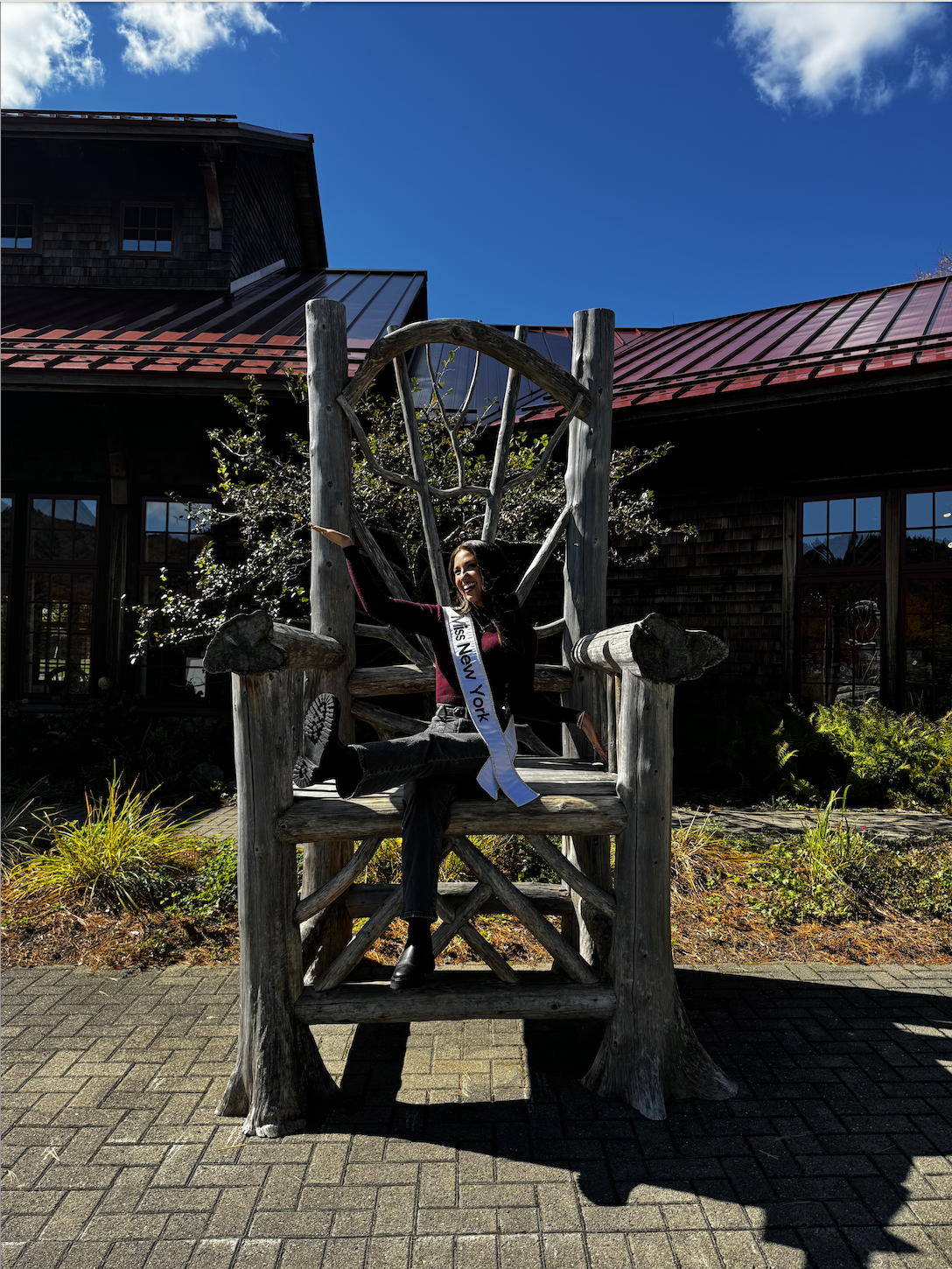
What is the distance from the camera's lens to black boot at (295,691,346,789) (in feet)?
7.38

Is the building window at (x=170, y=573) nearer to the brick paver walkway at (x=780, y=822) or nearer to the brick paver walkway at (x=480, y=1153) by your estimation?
the brick paver walkway at (x=780, y=822)

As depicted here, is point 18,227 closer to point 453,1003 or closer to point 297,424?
point 297,424

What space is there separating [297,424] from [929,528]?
20.9 ft

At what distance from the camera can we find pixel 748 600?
304 inches

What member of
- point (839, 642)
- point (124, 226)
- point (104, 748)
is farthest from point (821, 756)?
point (124, 226)

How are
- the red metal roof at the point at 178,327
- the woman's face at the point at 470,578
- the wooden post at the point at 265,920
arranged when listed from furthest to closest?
the red metal roof at the point at 178,327 → the woman's face at the point at 470,578 → the wooden post at the point at 265,920

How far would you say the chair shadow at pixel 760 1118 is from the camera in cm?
192

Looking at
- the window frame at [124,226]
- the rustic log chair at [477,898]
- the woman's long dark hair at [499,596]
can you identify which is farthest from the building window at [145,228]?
the rustic log chair at [477,898]

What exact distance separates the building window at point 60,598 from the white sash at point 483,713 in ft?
23.6

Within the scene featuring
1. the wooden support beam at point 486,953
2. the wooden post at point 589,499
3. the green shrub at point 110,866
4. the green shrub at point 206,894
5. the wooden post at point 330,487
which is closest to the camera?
the wooden support beam at point 486,953

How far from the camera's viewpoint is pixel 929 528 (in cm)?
700

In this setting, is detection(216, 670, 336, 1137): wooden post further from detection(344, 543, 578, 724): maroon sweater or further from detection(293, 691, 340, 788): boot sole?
detection(344, 543, 578, 724): maroon sweater

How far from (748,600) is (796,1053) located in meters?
5.64

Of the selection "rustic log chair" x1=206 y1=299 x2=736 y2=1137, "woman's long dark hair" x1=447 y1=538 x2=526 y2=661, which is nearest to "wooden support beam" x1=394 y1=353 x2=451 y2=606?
"woman's long dark hair" x1=447 y1=538 x2=526 y2=661
